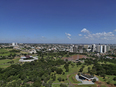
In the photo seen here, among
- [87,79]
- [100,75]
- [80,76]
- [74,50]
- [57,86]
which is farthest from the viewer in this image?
[74,50]

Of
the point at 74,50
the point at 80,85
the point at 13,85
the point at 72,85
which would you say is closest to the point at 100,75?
the point at 80,85

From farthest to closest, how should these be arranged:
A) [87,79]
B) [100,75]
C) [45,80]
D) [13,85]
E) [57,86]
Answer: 1. [100,75]
2. [87,79]
3. [45,80]
4. [57,86]
5. [13,85]

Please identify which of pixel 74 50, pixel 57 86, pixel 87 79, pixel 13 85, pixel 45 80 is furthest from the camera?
pixel 74 50

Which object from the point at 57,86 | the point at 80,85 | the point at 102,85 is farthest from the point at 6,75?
the point at 102,85

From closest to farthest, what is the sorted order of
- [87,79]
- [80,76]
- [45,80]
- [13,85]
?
[13,85]
[45,80]
[87,79]
[80,76]

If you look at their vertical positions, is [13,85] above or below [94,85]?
above

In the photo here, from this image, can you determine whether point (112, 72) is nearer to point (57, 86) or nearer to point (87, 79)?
point (87, 79)

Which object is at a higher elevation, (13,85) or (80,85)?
(13,85)

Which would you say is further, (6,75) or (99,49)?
(99,49)

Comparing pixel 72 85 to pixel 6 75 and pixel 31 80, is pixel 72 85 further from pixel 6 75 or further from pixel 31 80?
pixel 6 75
